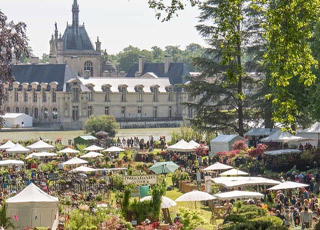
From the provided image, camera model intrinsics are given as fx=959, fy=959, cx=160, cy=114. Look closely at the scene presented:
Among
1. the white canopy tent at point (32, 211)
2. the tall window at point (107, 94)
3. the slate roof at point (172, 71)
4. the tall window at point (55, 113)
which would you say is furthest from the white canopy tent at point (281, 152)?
the slate roof at point (172, 71)

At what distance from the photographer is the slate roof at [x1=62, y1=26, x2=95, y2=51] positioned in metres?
142

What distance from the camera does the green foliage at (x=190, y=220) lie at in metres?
25.6

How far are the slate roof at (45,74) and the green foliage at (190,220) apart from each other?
3536 inches

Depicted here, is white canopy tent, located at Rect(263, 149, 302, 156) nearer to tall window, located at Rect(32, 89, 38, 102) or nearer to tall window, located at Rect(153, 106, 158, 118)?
tall window, located at Rect(32, 89, 38, 102)

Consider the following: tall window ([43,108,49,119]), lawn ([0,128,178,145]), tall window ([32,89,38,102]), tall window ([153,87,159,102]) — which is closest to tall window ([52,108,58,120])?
tall window ([43,108,49,119])

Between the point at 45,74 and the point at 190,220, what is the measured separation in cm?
9499

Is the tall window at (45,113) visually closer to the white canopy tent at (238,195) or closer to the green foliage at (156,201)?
the white canopy tent at (238,195)

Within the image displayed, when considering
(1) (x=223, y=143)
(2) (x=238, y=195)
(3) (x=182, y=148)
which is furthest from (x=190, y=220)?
(1) (x=223, y=143)

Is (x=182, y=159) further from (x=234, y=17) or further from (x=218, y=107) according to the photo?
(x=234, y=17)

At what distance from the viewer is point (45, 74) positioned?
119 metres

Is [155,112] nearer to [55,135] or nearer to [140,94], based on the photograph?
[140,94]

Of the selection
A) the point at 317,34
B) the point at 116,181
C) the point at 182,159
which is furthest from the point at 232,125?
the point at 116,181

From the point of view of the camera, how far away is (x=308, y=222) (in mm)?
28219

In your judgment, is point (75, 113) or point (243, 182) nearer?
point (243, 182)
